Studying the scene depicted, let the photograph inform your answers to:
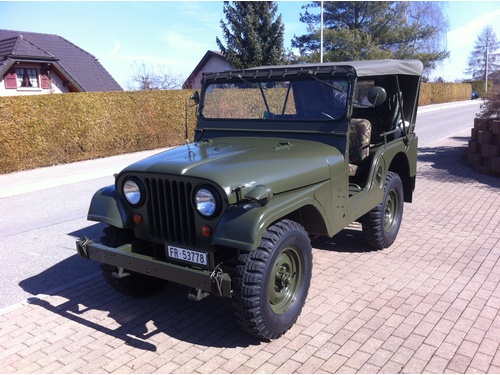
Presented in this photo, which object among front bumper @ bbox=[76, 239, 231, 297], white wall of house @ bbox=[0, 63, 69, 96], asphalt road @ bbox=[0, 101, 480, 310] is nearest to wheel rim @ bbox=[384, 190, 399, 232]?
front bumper @ bbox=[76, 239, 231, 297]

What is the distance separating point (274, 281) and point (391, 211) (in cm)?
261

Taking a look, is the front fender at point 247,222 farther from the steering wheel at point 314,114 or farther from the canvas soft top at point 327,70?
the canvas soft top at point 327,70

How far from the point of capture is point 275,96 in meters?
4.42

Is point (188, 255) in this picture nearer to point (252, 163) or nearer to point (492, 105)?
point (252, 163)

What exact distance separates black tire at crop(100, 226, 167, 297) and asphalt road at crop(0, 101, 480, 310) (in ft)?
2.55

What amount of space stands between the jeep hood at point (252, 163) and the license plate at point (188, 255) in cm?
51

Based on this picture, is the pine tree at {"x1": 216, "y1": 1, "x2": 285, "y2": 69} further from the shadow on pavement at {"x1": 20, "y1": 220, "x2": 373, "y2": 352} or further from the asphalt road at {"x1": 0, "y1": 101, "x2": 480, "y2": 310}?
the shadow on pavement at {"x1": 20, "y1": 220, "x2": 373, "y2": 352}

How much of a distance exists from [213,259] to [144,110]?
12230mm

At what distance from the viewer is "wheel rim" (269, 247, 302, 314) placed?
10.9ft

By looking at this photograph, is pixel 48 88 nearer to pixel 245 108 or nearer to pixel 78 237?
pixel 78 237

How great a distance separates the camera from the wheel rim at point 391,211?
207 inches

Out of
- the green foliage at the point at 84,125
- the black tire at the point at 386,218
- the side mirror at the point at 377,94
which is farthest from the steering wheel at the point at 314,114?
the green foliage at the point at 84,125

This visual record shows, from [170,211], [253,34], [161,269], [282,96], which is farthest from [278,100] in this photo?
[253,34]

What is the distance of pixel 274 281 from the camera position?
10.8ft
